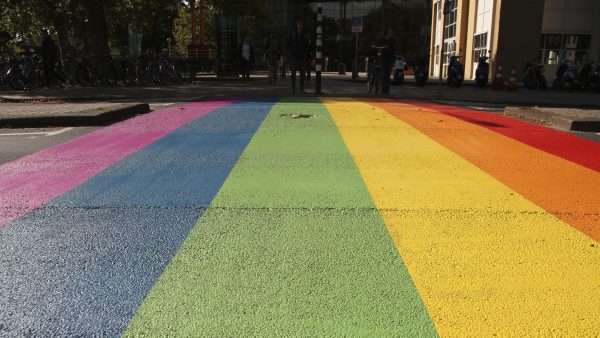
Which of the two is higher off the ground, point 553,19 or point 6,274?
point 553,19

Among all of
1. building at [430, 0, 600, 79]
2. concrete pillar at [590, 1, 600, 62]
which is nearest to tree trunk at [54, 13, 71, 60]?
building at [430, 0, 600, 79]

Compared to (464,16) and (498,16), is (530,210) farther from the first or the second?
(464,16)

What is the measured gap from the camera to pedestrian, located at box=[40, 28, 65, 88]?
17.3m

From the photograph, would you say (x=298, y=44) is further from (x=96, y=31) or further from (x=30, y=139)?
(x=96, y=31)

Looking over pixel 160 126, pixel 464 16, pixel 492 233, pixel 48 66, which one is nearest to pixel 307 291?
pixel 492 233

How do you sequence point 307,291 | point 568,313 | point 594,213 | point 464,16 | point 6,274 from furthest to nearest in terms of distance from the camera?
point 464,16 < point 594,213 < point 6,274 < point 307,291 < point 568,313

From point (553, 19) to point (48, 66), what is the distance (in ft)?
76.3

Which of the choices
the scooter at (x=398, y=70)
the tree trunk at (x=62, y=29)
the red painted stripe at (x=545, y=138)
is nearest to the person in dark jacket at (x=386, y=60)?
the red painted stripe at (x=545, y=138)

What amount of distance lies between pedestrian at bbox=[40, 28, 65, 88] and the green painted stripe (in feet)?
52.8

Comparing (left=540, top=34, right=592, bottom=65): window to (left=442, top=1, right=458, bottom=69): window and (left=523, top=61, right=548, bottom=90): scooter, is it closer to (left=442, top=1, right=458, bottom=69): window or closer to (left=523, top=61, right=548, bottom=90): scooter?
(left=523, top=61, right=548, bottom=90): scooter

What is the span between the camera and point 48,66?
58.9ft

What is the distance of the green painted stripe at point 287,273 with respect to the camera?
205cm

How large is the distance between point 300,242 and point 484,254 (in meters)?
1.03

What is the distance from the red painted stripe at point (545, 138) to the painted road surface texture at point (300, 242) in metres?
0.07
